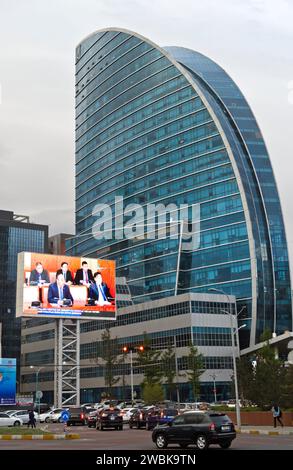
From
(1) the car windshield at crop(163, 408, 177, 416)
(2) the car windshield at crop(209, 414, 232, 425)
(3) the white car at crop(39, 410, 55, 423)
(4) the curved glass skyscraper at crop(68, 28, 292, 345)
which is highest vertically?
(4) the curved glass skyscraper at crop(68, 28, 292, 345)

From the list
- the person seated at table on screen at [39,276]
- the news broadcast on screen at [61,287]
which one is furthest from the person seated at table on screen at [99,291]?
the person seated at table on screen at [39,276]

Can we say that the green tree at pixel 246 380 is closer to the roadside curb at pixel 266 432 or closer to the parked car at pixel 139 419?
the parked car at pixel 139 419

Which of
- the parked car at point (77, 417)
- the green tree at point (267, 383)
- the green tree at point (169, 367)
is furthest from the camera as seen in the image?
the green tree at point (169, 367)

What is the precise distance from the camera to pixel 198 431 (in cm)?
2755

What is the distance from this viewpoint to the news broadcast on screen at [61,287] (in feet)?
251

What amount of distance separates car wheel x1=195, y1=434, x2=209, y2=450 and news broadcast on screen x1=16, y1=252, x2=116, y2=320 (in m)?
51.0

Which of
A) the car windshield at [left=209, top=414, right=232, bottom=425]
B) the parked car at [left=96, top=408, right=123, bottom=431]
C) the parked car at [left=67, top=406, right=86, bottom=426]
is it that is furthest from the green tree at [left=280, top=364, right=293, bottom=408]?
the car windshield at [left=209, top=414, right=232, bottom=425]

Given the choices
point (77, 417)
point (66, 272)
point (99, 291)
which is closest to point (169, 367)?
point (99, 291)

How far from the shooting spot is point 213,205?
148m

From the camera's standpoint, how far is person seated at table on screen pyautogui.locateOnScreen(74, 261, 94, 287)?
7925cm

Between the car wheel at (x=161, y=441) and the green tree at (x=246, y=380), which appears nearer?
the car wheel at (x=161, y=441)

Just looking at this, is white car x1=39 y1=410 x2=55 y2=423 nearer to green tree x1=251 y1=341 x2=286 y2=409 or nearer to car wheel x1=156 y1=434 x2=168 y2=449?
green tree x1=251 y1=341 x2=286 y2=409

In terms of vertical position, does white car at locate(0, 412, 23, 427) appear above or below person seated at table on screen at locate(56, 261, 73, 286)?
below

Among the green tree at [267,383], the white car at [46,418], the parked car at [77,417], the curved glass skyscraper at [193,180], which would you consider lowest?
the white car at [46,418]
